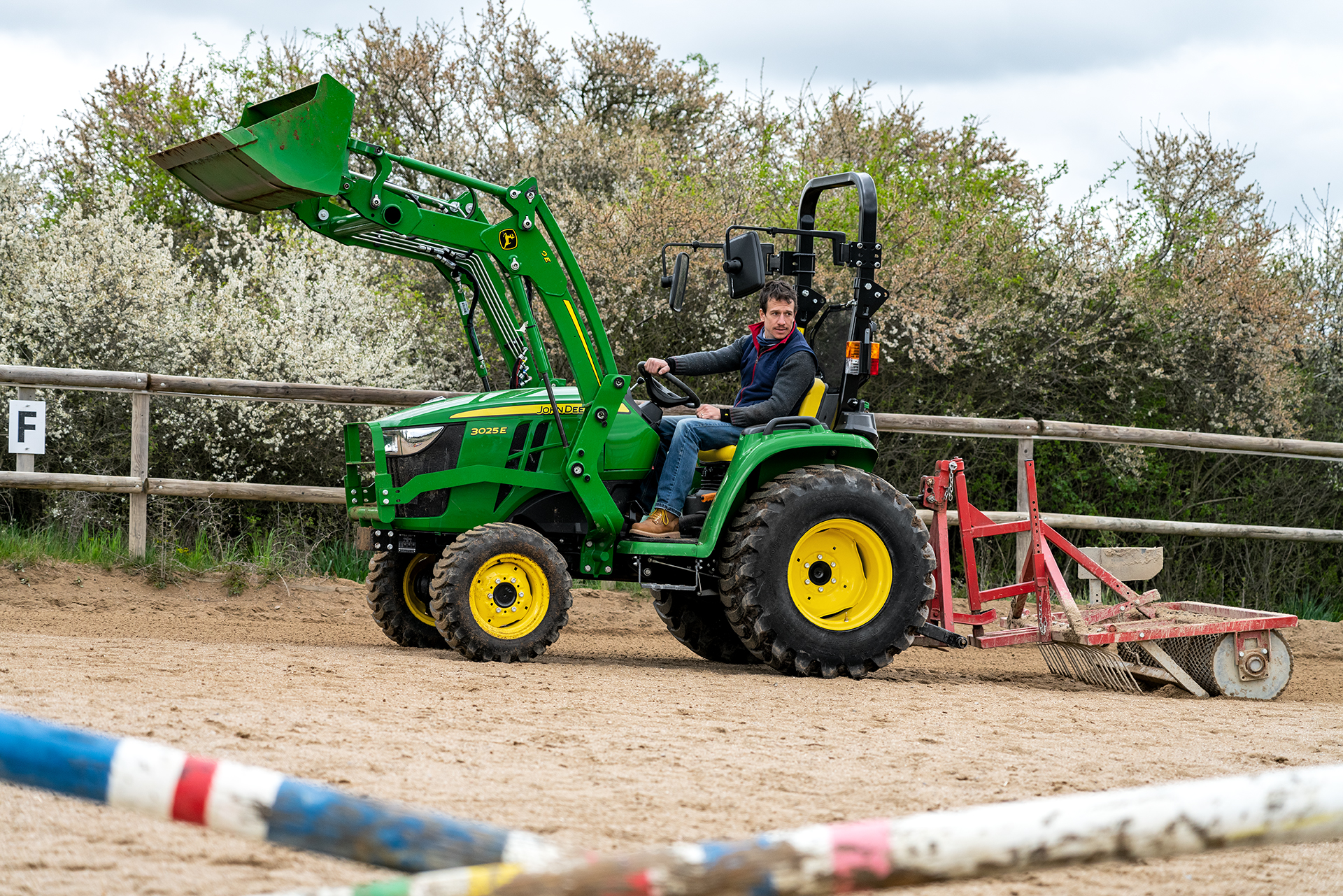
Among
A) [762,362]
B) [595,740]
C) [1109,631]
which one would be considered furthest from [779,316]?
[595,740]

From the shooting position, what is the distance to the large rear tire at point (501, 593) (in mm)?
5969

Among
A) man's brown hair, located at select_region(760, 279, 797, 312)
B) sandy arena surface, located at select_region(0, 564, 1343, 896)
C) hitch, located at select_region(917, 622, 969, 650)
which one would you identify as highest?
man's brown hair, located at select_region(760, 279, 797, 312)

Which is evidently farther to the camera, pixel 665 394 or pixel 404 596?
pixel 404 596

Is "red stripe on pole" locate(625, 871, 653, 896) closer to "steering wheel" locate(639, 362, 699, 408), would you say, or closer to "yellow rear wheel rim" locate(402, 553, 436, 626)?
"steering wheel" locate(639, 362, 699, 408)

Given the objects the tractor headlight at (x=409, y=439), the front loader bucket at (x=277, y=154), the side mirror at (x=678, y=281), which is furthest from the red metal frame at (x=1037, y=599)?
the front loader bucket at (x=277, y=154)

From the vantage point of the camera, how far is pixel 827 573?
21.1ft

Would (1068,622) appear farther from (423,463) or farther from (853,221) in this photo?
(853,221)

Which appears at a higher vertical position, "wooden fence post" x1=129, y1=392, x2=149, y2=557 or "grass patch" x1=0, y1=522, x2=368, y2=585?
"wooden fence post" x1=129, y1=392, x2=149, y2=557

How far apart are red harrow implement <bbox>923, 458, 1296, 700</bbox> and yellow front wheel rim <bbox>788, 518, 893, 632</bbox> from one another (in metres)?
0.43

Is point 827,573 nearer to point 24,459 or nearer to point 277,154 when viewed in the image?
point 277,154

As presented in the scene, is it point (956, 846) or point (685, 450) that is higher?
point (685, 450)

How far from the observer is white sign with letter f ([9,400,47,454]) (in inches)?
325

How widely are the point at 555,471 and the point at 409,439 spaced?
0.75 metres

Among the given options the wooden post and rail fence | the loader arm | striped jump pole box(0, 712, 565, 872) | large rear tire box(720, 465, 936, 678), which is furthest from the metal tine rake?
striped jump pole box(0, 712, 565, 872)
